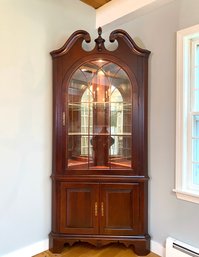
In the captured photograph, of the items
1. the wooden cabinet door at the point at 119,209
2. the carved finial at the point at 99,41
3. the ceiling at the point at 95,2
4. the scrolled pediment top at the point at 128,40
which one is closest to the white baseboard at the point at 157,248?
the wooden cabinet door at the point at 119,209

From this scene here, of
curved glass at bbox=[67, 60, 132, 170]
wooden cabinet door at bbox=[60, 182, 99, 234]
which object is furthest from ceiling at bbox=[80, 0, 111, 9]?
wooden cabinet door at bbox=[60, 182, 99, 234]

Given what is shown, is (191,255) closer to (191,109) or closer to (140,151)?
(140,151)

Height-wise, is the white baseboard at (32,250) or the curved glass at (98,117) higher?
the curved glass at (98,117)

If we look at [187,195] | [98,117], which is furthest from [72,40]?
[187,195]

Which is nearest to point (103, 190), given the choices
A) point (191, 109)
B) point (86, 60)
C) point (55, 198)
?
point (55, 198)

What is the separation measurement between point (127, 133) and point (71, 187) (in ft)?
2.69

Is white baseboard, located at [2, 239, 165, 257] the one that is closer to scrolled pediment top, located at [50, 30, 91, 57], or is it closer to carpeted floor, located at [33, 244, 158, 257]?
carpeted floor, located at [33, 244, 158, 257]

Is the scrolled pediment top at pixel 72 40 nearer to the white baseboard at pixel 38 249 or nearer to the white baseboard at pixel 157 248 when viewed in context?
the white baseboard at pixel 38 249

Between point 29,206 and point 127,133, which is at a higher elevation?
point 127,133

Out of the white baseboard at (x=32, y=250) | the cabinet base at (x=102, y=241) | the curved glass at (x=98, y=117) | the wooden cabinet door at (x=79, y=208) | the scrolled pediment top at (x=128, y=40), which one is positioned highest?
the scrolled pediment top at (x=128, y=40)

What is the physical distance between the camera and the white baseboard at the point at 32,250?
86.3 inches

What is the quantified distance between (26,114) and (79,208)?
3.68ft

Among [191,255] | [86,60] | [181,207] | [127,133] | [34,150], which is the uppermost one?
[86,60]

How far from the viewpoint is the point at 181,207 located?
7.01 feet
